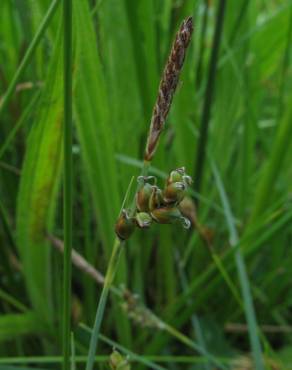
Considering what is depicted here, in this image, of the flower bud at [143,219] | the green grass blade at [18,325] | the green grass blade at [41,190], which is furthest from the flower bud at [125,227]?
the green grass blade at [18,325]

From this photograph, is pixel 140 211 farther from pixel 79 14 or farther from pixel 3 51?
pixel 3 51

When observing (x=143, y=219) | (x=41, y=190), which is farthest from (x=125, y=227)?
(x=41, y=190)

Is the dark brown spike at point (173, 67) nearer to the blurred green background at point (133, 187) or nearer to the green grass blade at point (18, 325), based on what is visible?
the blurred green background at point (133, 187)

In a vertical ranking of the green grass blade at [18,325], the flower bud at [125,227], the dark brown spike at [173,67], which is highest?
the dark brown spike at [173,67]

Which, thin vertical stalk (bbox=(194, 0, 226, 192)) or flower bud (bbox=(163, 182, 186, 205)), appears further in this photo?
thin vertical stalk (bbox=(194, 0, 226, 192))

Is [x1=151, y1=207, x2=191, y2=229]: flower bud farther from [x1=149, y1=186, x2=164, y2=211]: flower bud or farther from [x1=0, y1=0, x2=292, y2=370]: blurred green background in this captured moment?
[x1=0, y1=0, x2=292, y2=370]: blurred green background

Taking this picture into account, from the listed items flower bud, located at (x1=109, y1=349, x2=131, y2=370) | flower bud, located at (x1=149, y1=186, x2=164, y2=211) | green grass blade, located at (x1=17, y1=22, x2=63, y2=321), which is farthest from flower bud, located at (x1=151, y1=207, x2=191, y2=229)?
green grass blade, located at (x1=17, y1=22, x2=63, y2=321)

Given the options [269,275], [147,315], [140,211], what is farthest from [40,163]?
[269,275]
